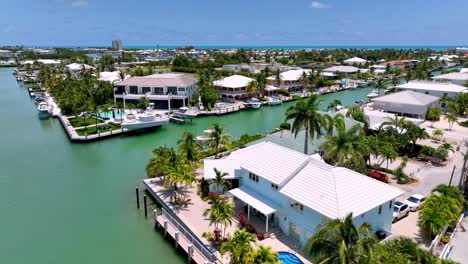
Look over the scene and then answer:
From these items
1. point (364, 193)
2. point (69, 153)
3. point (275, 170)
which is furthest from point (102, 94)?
point (364, 193)

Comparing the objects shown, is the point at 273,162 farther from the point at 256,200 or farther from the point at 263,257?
the point at 263,257

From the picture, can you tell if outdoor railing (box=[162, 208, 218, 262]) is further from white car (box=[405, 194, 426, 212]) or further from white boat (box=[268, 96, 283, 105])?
white boat (box=[268, 96, 283, 105])

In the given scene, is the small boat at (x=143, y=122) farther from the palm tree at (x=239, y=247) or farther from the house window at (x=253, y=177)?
the palm tree at (x=239, y=247)

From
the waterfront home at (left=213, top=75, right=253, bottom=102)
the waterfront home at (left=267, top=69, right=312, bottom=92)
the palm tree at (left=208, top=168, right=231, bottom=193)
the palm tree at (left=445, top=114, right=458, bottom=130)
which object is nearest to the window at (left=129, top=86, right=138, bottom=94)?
the waterfront home at (left=213, top=75, right=253, bottom=102)

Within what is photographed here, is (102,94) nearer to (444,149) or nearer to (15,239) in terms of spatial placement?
(15,239)

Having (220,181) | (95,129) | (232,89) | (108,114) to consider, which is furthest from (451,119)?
(108,114)
